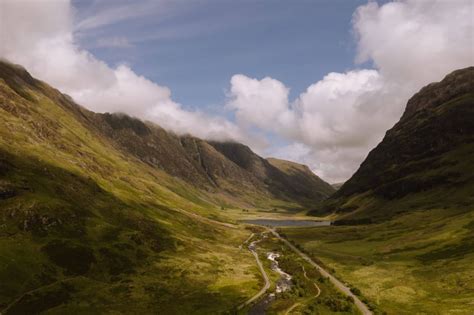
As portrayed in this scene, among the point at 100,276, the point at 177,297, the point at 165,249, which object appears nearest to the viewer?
the point at 177,297

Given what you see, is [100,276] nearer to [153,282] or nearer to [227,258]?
[153,282]

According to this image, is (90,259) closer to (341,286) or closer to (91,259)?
(91,259)

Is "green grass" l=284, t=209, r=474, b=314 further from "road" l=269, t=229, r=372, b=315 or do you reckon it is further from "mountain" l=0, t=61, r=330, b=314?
"mountain" l=0, t=61, r=330, b=314

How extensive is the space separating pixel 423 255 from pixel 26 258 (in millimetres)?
134224

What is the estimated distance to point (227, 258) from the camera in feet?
535

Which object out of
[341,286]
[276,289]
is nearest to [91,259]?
[276,289]

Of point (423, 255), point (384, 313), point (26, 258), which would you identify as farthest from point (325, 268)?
point (26, 258)

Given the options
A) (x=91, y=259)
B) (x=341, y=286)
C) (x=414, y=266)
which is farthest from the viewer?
(x=414, y=266)

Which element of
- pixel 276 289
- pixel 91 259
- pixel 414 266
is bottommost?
pixel 276 289

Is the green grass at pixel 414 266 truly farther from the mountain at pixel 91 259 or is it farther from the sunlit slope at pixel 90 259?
the sunlit slope at pixel 90 259

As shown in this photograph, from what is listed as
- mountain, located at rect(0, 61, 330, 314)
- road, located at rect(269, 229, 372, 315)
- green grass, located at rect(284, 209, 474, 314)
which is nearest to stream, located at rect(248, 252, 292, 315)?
mountain, located at rect(0, 61, 330, 314)

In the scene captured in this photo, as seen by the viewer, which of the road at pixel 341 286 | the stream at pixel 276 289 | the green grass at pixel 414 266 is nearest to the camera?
the road at pixel 341 286

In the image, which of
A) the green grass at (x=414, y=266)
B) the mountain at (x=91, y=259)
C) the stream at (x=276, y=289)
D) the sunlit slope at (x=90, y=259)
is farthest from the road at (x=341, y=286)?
the sunlit slope at (x=90, y=259)

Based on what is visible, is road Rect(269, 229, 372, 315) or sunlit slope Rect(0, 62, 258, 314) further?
sunlit slope Rect(0, 62, 258, 314)
